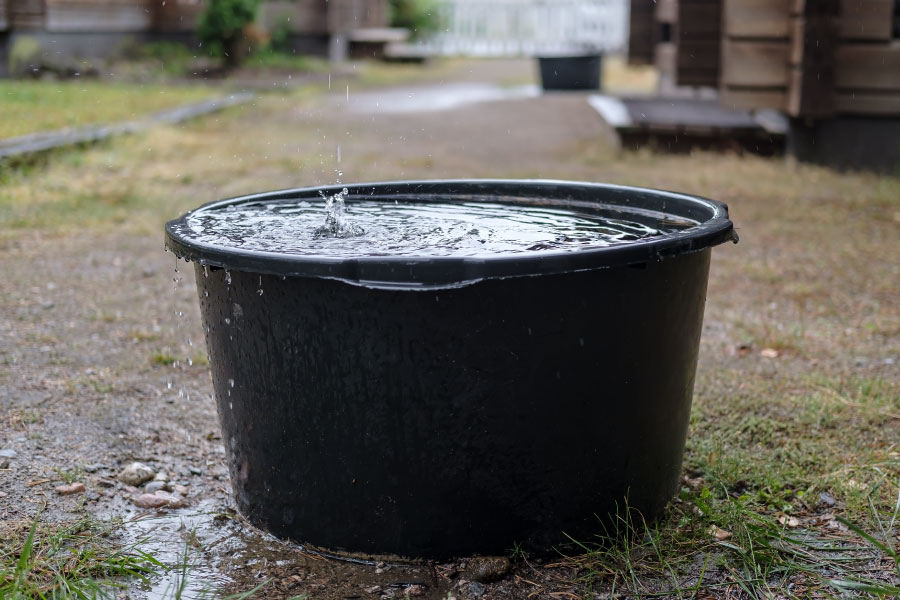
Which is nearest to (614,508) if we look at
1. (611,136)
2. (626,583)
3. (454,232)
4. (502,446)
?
(626,583)

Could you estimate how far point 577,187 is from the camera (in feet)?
8.69

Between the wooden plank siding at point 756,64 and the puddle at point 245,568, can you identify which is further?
the wooden plank siding at point 756,64

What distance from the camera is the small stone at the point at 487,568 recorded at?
1.94 meters

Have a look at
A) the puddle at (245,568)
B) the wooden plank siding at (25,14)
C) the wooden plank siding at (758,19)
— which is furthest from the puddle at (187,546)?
the wooden plank siding at (25,14)

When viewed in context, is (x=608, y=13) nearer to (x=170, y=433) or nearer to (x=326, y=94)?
(x=326, y=94)

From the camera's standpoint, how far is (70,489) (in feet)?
7.57

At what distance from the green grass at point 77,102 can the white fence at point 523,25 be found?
15023mm

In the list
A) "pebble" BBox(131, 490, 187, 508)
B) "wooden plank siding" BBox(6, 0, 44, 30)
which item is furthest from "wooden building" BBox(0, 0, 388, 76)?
"pebble" BBox(131, 490, 187, 508)

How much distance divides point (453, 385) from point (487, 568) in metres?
0.43

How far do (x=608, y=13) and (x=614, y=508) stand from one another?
2668cm

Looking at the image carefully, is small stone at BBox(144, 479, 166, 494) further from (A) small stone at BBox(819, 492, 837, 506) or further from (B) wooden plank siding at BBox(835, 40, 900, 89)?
(B) wooden plank siding at BBox(835, 40, 900, 89)

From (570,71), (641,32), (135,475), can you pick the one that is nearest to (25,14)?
(570,71)

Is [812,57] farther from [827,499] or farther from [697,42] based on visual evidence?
[827,499]

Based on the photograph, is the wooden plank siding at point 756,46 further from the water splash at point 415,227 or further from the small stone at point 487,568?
the small stone at point 487,568
